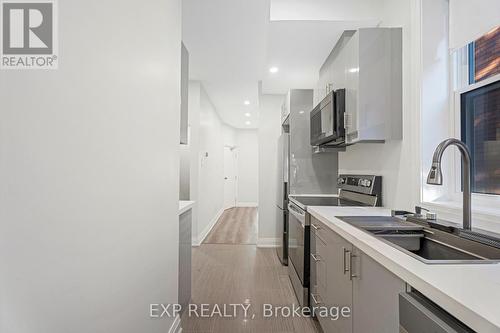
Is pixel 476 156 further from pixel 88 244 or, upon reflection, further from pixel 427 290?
pixel 88 244

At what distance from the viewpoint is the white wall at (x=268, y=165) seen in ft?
14.7

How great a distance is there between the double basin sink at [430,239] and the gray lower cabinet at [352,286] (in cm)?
14

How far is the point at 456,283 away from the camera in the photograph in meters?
0.74

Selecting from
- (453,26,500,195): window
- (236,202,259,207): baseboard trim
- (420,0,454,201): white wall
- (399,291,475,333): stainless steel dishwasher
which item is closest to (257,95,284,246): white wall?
(420,0,454,201): white wall

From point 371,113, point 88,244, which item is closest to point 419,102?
point 371,113

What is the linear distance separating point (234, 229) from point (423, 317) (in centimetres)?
516

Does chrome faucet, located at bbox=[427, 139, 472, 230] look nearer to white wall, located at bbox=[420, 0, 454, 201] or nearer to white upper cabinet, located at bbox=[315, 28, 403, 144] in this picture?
white wall, located at bbox=[420, 0, 454, 201]

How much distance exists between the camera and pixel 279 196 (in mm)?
3928

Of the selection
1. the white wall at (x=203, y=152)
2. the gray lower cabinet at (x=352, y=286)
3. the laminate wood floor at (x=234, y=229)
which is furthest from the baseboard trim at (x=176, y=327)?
the laminate wood floor at (x=234, y=229)

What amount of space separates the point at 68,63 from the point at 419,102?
1872 mm

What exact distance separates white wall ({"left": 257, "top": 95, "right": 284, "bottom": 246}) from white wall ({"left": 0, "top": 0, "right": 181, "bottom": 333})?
3.05m

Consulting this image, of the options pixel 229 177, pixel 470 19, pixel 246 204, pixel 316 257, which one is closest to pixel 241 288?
pixel 316 257

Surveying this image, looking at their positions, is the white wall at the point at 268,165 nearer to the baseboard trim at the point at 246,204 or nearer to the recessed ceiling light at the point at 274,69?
the recessed ceiling light at the point at 274,69

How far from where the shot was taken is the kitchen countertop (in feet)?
1.98
